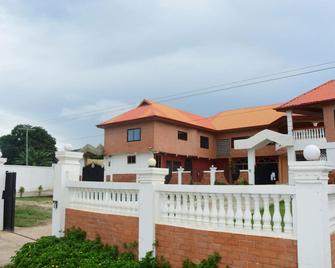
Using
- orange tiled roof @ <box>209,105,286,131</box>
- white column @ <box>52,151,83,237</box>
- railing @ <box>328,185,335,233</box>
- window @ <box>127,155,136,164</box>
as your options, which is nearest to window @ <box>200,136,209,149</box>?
orange tiled roof @ <box>209,105,286,131</box>

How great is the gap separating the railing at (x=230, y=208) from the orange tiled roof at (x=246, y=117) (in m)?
23.3

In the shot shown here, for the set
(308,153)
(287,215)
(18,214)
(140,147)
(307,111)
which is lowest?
(18,214)

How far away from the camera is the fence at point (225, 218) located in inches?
150

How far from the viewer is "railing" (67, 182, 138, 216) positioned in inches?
231

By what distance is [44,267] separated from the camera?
560cm

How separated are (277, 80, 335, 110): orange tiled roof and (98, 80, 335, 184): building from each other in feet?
0.31

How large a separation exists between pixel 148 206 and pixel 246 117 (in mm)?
25997

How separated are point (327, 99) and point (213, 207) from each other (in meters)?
17.3

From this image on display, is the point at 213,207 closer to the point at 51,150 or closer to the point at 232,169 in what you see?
the point at 232,169

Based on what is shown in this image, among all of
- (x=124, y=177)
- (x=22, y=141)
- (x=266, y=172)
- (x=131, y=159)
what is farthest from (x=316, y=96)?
(x=22, y=141)

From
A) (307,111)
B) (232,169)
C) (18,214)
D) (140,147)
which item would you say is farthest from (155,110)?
(18,214)

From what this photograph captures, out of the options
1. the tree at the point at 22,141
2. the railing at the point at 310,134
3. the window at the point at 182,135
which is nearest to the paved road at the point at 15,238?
the railing at the point at 310,134

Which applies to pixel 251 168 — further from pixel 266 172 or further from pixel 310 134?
pixel 266 172

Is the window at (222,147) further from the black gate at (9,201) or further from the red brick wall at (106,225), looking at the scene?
the red brick wall at (106,225)
